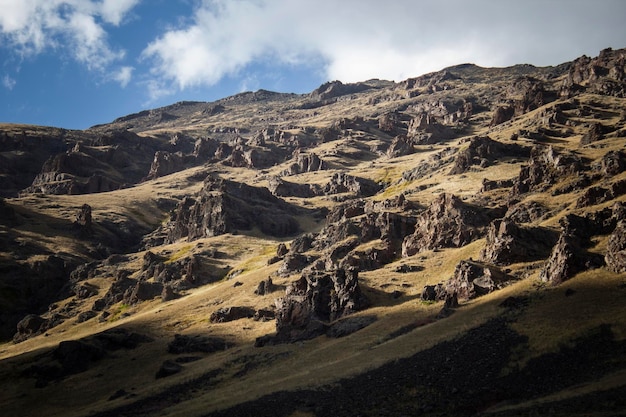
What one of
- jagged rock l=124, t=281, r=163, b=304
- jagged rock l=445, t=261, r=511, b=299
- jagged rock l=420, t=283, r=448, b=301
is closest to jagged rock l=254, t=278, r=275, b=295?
jagged rock l=124, t=281, r=163, b=304

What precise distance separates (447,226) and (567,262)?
150 feet

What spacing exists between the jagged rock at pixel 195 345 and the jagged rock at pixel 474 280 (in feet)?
136

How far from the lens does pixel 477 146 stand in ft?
582

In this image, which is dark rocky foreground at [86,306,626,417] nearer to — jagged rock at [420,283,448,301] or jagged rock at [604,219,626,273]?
jagged rock at [604,219,626,273]

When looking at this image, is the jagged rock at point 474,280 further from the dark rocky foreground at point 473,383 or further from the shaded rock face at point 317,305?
the shaded rock face at point 317,305

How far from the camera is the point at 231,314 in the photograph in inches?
4173

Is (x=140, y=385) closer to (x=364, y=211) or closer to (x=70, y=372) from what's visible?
Result: (x=70, y=372)

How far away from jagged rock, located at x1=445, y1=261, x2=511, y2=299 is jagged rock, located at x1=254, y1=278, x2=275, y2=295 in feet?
Result: 162

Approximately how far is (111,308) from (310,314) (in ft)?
264

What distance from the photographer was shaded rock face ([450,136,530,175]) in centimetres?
17125

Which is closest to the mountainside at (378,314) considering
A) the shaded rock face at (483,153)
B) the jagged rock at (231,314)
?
the jagged rock at (231,314)

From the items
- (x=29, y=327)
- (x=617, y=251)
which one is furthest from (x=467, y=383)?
(x=29, y=327)

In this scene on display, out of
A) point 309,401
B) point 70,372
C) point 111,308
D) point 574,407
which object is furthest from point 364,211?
point 574,407

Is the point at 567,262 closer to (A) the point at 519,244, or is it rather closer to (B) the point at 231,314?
(A) the point at 519,244
